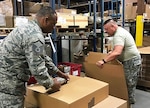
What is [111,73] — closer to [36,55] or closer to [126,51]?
[126,51]

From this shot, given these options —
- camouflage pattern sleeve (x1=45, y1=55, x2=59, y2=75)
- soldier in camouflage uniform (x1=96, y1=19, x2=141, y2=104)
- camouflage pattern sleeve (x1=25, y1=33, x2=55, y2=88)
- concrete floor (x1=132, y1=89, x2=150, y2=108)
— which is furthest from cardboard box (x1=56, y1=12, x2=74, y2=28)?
concrete floor (x1=132, y1=89, x2=150, y2=108)

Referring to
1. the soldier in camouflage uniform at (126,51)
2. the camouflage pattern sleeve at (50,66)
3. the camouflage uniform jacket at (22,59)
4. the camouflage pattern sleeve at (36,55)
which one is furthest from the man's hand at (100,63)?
the camouflage pattern sleeve at (36,55)

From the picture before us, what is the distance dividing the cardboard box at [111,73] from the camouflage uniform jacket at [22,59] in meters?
1.62

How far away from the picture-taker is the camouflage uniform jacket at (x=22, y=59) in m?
1.76

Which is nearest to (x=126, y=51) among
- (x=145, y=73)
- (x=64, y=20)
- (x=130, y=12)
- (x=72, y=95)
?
(x=64, y=20)

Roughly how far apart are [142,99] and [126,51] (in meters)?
1.52

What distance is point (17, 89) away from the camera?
1966mm

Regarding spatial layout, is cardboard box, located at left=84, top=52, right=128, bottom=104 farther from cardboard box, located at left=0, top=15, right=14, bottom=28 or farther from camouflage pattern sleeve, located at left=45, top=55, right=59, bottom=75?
cardboard box, located at left=0, top=15, right=14, bottom=28

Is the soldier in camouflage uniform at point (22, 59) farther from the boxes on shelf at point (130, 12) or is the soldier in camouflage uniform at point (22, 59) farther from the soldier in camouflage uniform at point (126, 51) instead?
the boxes on shelf at point (130, 12)

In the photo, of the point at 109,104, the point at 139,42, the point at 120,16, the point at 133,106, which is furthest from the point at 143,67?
the point at 109,104

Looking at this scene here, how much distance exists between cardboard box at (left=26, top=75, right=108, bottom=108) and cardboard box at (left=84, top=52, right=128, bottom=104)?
88cm

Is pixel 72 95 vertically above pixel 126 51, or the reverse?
pixel 126 51

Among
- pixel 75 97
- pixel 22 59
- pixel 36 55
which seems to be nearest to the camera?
pixel 36 55

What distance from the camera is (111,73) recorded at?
333 centimetres
